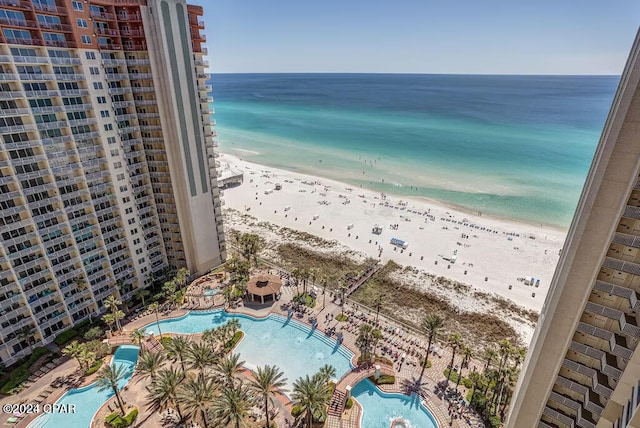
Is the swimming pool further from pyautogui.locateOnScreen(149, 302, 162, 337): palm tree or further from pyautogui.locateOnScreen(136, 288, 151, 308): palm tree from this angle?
pyautogui.locateOnScreen(136, 288, 151, 308): palm tree

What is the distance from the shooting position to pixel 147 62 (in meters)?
51.5


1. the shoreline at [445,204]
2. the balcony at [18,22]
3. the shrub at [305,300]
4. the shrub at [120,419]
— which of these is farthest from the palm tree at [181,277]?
the shoreline at [445,204]

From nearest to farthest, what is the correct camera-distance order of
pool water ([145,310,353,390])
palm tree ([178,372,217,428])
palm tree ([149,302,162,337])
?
palm tree ([178,372,217,428])
pool water ([145,310,353,390])
palm tree ([149,302,162,337])

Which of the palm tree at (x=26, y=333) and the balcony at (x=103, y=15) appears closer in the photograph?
the palm tree at (x=26, y=333)

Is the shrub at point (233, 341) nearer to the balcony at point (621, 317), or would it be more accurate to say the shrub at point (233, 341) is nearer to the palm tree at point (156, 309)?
the palm tree at point (156, 309)

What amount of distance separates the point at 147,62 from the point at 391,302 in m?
59.2

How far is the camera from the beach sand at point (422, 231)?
75.4 m

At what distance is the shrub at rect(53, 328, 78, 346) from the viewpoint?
50.2 metres

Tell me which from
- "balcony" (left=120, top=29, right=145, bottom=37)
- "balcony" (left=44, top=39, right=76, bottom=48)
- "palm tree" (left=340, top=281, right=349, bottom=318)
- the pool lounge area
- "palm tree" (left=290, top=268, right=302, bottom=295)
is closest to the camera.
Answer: the pool lounge area

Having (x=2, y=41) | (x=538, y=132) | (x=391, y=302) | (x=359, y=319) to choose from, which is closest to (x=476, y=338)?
(x=391, y=302)

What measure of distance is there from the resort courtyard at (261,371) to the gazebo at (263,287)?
0.23 metres

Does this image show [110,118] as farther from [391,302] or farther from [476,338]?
[476,338]

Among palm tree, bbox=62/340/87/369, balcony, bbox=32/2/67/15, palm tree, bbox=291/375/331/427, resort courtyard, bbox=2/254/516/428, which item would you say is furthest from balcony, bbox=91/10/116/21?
Answer: palm tree, bbox=291/375/331/427

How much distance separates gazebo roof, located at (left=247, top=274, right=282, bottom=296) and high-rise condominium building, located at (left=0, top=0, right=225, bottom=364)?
1446 cm
